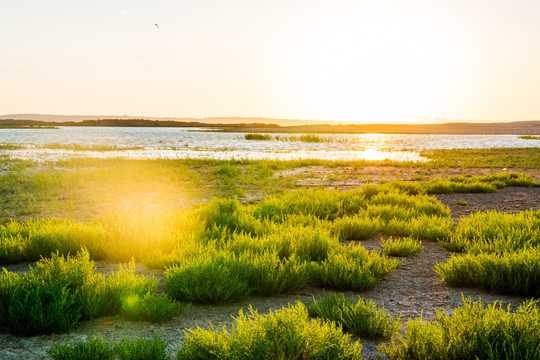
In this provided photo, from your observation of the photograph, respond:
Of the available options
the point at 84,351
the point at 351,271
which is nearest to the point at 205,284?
the point at 84,351

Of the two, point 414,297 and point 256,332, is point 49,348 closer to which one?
point 256,332

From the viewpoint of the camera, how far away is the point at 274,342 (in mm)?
3436

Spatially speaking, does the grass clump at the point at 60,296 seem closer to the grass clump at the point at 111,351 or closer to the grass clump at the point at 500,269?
the grass clump at the point at 111,351

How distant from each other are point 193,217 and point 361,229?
11.4 ft

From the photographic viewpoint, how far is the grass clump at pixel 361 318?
4191 mm

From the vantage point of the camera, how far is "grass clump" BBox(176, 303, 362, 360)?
10.9 feet

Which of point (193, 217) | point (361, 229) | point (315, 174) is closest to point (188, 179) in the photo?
point (315, 174)

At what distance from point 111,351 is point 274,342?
1428mm

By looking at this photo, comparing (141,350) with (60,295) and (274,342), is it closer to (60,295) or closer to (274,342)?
(274,342)

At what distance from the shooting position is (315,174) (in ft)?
70.0

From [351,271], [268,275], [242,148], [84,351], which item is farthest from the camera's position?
[242,148]

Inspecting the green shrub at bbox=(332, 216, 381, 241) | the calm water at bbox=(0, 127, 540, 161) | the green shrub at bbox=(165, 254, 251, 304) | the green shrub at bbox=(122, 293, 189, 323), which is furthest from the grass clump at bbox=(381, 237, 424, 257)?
the calm water at bbox=(0, 127, 540, 161)

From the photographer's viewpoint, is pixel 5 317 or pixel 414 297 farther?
pixel 414 297

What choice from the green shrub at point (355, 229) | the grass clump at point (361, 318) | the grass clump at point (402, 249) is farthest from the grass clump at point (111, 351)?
the green shrub at point (355, 229)
